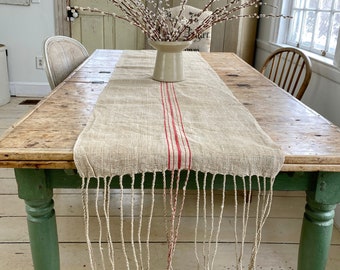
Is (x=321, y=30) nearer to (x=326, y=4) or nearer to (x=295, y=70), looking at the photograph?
(x=326, y=4)

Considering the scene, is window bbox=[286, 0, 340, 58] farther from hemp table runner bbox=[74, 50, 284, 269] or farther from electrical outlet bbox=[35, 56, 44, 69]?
electrical outlet bbox=[35, 56, 44, 69]

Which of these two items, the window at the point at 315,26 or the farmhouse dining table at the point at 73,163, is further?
the window at the point at 315,26

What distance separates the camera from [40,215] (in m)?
1.04

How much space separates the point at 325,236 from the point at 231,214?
0.92 m

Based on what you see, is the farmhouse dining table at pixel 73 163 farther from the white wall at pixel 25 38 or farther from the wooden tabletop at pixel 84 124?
the white wall at pixel 25 38

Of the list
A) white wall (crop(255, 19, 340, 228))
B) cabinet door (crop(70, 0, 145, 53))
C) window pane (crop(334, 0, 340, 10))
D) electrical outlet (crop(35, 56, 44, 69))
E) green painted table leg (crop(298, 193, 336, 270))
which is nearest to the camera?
green painted table leg (crop(298, 193, 336, 270))

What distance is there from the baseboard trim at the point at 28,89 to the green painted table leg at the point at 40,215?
116 inches

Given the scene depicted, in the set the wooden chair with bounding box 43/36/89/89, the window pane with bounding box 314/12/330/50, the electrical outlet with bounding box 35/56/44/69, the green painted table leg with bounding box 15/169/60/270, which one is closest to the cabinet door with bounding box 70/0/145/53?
the electrical outlet with bounding box 35/56/44/69

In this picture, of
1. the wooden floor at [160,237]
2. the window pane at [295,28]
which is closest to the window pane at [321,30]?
the window pane at [295,28]

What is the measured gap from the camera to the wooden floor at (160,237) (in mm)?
1593

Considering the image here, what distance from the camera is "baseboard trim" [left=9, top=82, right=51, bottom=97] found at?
378 cm

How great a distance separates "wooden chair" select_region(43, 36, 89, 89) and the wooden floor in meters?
0.65

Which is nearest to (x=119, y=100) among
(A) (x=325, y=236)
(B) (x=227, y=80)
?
(B) (x=227, y=80)

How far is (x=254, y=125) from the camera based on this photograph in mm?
1090
